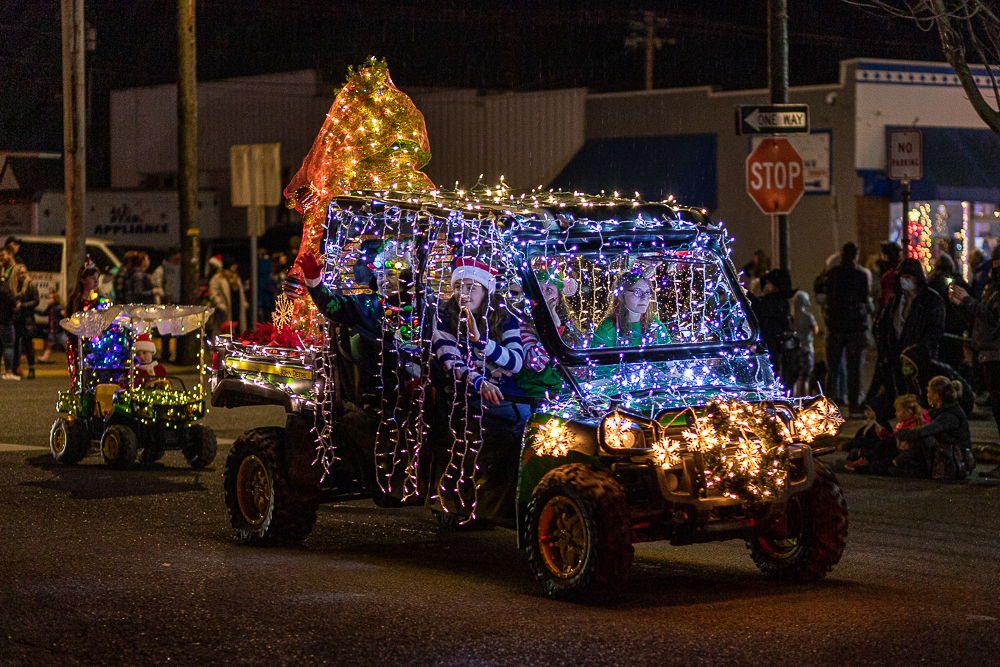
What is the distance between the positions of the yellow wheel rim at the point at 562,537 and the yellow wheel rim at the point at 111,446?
6077 millimetres

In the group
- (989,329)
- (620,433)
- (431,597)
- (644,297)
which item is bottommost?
(431,597)

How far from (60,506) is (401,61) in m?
38.8

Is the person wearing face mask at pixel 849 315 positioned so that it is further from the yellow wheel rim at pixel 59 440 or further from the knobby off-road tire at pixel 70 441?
the yellow wheel rim at pixel 59 440

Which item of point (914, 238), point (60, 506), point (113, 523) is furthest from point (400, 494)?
point (914, 238)

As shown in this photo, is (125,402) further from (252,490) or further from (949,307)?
(949,307)

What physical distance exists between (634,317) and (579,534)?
1632 mm

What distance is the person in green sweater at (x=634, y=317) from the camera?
27.6 feet

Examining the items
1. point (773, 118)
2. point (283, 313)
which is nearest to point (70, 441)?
point (283, 313)

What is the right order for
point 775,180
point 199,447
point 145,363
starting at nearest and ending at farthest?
1. point 199,447
2. point 145,363
3. point 775,180

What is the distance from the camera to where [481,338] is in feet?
26.5

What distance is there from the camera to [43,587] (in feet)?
25.8

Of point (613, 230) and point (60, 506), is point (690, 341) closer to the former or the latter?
point (613, 230)

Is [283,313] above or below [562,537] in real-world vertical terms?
above

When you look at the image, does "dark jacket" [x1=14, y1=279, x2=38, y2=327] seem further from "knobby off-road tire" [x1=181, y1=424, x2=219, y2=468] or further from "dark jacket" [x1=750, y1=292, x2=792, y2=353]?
"dark jacket" [x1=750, y1=292, x2=792, y2=353]
